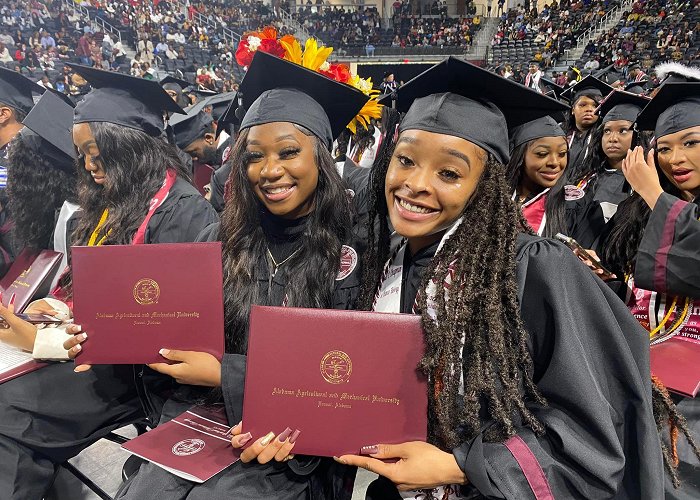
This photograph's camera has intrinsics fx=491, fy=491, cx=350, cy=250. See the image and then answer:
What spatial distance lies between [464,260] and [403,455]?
533 millimetres

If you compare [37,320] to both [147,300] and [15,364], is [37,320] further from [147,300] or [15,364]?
[147,300]

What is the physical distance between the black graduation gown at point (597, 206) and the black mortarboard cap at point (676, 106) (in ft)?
3.86

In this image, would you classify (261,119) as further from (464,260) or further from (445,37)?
(445,37)

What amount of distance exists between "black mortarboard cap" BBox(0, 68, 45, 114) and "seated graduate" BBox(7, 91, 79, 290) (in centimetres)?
48

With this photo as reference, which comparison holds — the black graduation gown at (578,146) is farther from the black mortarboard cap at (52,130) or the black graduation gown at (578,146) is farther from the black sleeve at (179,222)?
the black mortarboard cap at (52,130)

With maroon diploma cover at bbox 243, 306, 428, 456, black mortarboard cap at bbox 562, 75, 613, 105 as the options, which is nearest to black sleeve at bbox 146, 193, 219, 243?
maroon diploma cover at bbox 243, 306, 428, 456

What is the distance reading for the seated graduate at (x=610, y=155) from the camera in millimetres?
3902

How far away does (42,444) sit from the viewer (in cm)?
192

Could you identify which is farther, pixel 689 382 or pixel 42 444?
pixel 42 444

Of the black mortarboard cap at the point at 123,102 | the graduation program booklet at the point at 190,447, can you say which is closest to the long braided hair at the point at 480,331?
the graduation program booklet at the point at 190,447

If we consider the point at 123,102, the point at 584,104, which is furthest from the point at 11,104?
the point at 584,104

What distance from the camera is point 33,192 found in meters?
2.84

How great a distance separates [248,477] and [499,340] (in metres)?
0.86

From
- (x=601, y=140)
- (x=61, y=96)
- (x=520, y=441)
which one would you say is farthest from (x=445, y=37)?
(x=520, y=441)
